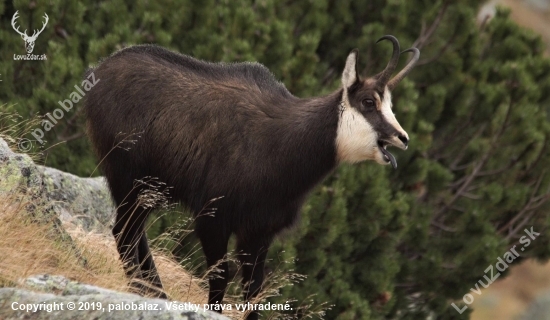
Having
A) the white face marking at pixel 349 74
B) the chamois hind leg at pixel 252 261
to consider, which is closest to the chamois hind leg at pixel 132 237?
the chamois hind leg at pixel 252 261

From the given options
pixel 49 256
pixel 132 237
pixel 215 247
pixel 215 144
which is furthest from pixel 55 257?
pixel 215 144

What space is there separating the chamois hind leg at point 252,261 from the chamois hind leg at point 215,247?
0.15m

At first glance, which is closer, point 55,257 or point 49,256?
point 49,256

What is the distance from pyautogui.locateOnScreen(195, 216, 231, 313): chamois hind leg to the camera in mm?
7500

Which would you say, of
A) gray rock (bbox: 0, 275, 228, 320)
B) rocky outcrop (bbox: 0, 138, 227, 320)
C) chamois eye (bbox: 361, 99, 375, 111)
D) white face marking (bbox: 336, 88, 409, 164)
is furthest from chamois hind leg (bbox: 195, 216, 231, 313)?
gray rock (bbox: 0, 275, 228, 320)

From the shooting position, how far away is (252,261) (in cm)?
766

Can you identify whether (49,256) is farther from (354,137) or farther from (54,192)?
(354,137)

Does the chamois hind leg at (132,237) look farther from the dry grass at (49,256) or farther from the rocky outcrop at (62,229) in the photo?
the rocky outcrop at (62,229)

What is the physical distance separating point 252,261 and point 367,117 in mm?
1503

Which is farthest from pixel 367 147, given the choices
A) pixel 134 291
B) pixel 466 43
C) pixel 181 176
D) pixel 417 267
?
pixel 466 43

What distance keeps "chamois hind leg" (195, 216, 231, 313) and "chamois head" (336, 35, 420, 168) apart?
1153mm

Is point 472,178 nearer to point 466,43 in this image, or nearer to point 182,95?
point 466,43

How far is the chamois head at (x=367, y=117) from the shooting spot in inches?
285

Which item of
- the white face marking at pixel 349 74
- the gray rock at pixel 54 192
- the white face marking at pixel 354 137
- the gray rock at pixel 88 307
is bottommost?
the gray rock at pixel 54 192
